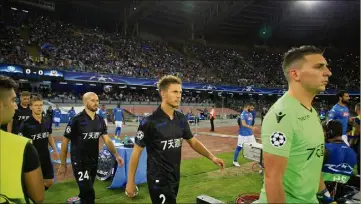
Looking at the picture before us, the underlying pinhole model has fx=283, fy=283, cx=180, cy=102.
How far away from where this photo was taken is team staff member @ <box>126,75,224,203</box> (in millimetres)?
3695

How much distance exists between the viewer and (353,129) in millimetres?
8938

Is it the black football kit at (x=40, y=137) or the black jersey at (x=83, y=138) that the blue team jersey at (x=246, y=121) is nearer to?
the black jersey at (x=83, y=138)

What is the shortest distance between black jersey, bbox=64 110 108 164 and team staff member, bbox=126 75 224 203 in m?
1.70

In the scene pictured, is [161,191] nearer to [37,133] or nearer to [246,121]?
[37,133]

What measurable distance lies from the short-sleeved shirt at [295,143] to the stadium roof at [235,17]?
4170 centimetres

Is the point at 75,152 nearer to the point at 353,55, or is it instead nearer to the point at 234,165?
the point at 234,165

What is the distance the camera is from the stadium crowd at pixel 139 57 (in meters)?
32.6

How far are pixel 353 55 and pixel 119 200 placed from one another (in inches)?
2572

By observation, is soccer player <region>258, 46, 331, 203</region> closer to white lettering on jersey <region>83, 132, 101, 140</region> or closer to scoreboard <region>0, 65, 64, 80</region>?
white lettering on jersey <region>83, 132, 101, 140</region>

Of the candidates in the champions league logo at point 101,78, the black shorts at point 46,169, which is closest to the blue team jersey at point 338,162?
the black shorts at point 46,169

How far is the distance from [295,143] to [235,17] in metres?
53.2

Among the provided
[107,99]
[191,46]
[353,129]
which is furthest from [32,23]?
[353,129]

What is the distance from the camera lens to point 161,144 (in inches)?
149

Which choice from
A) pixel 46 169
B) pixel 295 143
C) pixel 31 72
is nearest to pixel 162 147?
pixel 295 143
